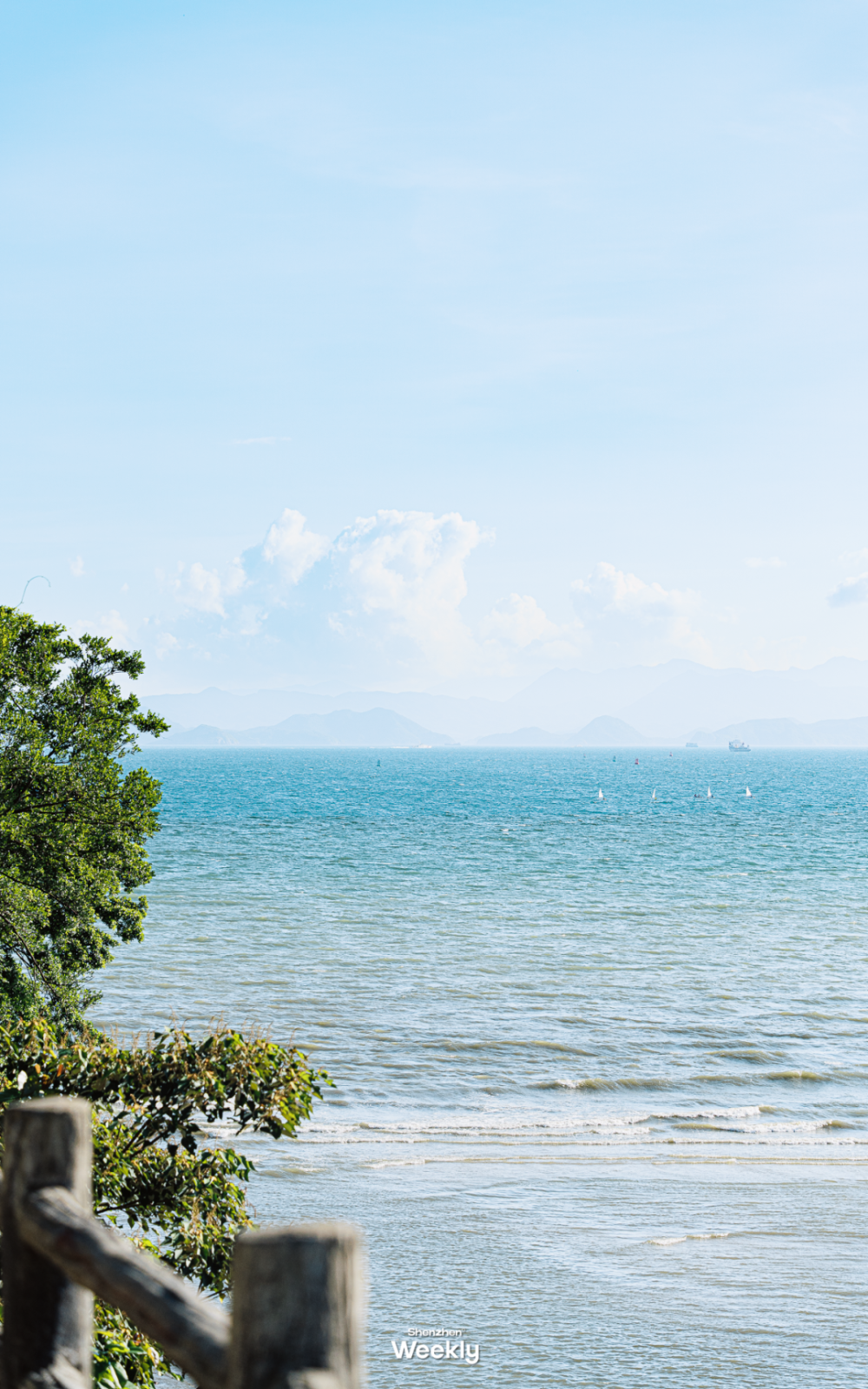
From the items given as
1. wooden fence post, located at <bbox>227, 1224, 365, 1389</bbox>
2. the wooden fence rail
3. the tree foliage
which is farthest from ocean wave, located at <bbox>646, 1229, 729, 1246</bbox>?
wooden fence post, located at <bbox>227, 1224, 365, 1389</bbox>

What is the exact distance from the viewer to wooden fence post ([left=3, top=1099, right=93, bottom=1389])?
10.8 ft

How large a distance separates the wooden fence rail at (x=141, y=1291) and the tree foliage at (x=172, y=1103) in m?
6.36

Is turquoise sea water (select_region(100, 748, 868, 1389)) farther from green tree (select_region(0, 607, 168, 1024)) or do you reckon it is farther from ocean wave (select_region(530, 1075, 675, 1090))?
green tree (select_region(0, 607, 168, 1024))

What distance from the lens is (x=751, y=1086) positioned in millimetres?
25047

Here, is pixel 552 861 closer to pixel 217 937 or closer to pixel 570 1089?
pixel 217 937

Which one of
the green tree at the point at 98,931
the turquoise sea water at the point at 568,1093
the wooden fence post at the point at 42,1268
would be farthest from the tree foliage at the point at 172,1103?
the wooden fence post at the point at 42,1268

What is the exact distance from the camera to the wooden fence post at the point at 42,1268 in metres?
3.28

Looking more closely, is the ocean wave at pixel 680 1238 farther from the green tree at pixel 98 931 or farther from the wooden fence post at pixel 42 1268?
the wooden fence post at pixel 42 1268

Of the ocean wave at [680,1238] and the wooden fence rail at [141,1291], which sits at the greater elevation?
the wooden fence rail at [141,1291]

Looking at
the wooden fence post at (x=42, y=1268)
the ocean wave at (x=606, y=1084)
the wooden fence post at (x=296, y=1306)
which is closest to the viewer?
the wooden fence post at (x=296, y=1306)

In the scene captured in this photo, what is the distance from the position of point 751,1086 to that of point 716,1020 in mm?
5768

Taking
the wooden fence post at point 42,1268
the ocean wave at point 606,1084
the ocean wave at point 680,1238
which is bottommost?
the ocean wave at point 606,1084

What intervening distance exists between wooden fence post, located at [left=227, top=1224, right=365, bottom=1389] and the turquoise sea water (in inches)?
448

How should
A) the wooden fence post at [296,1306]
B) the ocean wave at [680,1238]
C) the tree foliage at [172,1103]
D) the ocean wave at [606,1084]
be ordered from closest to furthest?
the wooden fence post at [296,1306], the tree foliage at [172,1103], the ocean wave at [680,1238], the ocean wave at [606,1084]
